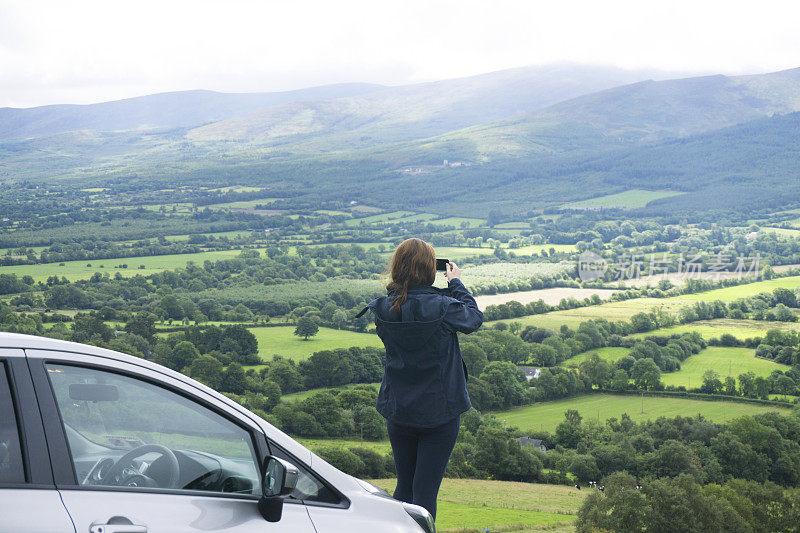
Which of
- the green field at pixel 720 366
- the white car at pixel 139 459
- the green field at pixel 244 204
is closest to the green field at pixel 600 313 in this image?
the green field at pixel 720 366

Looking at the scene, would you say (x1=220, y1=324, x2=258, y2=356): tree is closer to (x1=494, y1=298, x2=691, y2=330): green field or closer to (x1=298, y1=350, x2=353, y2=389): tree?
(x1=298, y1=350, x2=353, y2=389): tree

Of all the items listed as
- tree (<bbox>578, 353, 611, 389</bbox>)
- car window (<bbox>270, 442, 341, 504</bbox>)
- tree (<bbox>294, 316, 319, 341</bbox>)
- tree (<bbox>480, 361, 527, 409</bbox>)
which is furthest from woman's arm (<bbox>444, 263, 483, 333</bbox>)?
tree (<bbox>294, 316, 319, 341</bbox>)

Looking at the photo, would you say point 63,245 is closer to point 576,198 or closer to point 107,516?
point 107,516

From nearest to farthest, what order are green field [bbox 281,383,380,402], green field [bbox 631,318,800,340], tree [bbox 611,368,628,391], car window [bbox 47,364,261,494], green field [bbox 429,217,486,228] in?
car window [bbox 47,364,261,494], green field [bbox 281,383,380,402], tree [bbox 611,368,628,391], green field [bbox 631,318,800,340], green field [bbox 429,217,486,228]

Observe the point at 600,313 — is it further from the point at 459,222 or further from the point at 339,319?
the point at 459,222

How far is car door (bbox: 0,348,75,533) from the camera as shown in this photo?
2.01m

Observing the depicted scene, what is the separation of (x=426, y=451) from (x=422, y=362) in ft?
1.80

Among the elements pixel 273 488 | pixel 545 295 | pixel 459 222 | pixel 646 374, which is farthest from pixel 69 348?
pixel 459 222

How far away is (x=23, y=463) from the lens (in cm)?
212

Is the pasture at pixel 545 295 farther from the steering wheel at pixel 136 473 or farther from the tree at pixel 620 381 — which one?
the steering wheel at pixel 136 473

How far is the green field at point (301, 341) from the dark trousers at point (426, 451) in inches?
1879

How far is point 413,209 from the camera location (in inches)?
6496

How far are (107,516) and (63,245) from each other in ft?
337

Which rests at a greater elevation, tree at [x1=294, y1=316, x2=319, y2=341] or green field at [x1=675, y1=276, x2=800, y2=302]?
tree at [x1=294, y1=316, x2=319, y2=341]
